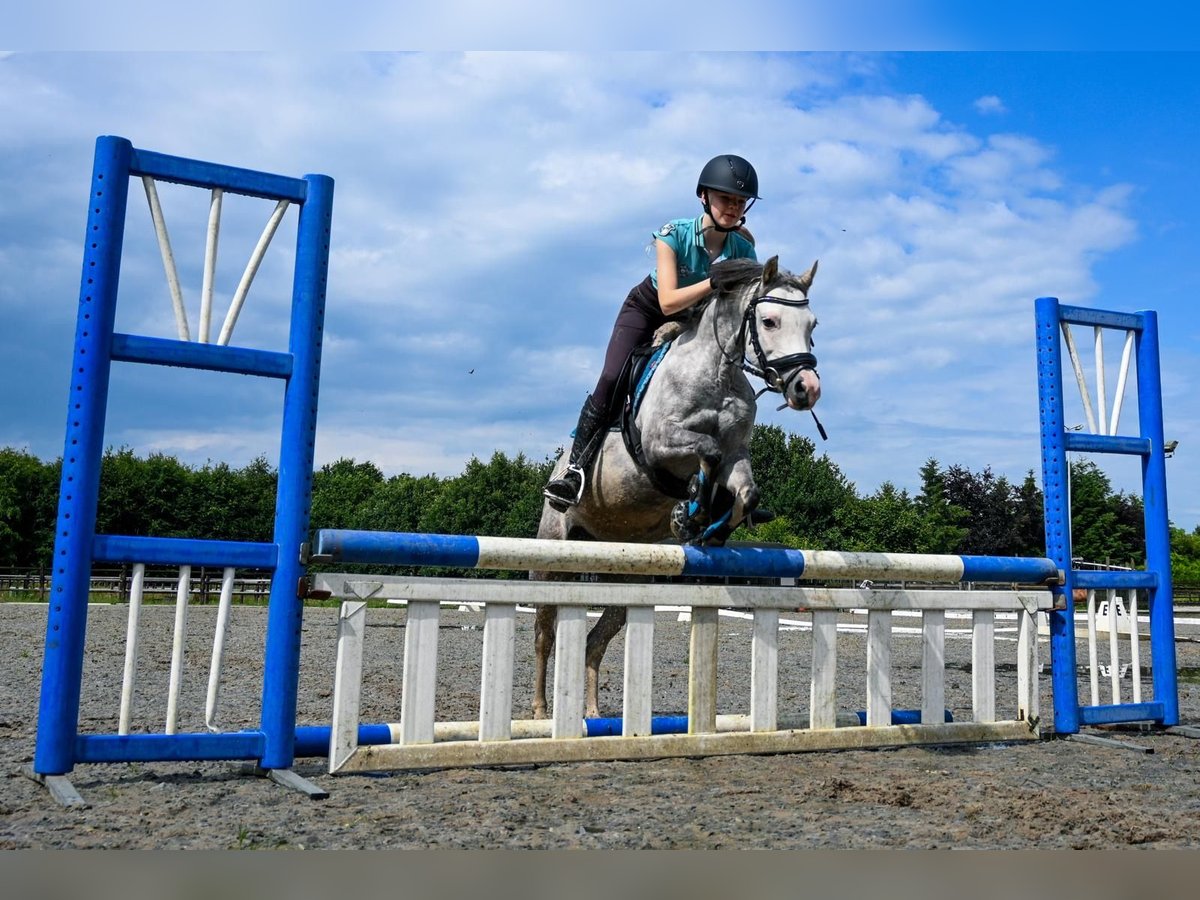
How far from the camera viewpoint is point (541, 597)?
3.89 meters

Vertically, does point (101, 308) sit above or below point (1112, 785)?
above

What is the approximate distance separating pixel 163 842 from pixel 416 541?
141 cm

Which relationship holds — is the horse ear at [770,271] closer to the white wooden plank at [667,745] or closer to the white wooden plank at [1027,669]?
the white wooden plank at [667,745]

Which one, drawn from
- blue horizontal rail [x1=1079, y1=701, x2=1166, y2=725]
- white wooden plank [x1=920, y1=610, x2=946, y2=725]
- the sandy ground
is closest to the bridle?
white wooden plank [x1=920, y1=610, x2=946, y2=725]

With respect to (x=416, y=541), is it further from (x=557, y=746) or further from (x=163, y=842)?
(x=163, y=842)

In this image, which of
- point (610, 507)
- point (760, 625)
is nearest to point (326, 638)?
point (610, 507)

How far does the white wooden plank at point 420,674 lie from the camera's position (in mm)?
3631

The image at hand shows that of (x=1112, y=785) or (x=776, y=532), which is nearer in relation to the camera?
(x=1112, y=785)

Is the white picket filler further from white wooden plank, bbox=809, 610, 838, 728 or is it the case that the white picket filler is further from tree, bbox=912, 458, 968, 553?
tree, bbox=912, 458, 968, 553

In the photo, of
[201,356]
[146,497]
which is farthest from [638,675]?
[146,497]

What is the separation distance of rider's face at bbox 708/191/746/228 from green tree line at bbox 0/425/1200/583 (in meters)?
32.6

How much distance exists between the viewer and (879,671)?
4.51 metres

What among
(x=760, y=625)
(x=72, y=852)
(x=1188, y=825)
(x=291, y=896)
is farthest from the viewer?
(x=760, y=625)

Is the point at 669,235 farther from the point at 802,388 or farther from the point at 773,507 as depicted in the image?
the point at 773,507
